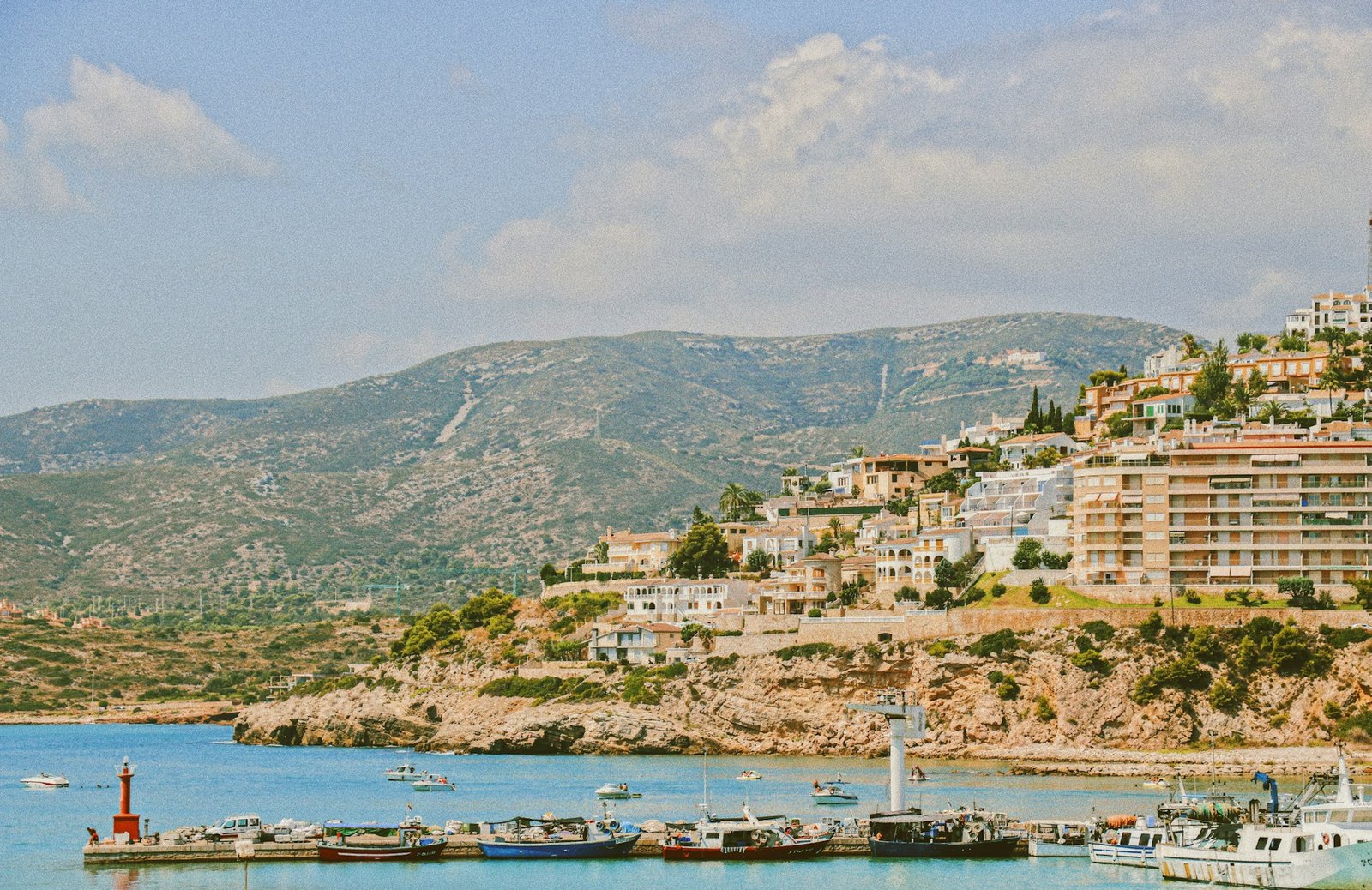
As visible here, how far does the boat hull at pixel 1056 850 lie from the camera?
5181cm

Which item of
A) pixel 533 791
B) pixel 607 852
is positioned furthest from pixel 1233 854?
pixel 533 791

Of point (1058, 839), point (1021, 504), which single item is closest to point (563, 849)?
point (1058, 839)

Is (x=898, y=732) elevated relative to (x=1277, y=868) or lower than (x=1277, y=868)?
elevated

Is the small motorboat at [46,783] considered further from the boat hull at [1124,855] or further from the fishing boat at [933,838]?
the boat hull at [1124,855]

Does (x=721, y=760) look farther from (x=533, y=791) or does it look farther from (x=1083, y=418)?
(x=1083, y=418)

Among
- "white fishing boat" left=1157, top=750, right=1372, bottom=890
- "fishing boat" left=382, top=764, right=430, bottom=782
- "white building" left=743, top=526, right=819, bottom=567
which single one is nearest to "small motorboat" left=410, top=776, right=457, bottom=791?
"fishing boat" left=382, top=764, right=430, bottom=782

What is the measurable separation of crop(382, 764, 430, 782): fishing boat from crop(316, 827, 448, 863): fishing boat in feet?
74.4

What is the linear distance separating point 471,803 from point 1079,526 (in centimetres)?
3026

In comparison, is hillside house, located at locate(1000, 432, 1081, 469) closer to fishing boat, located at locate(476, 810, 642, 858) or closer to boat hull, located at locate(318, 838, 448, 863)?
fishing boat, located at locate(476, 810, 642, 858)

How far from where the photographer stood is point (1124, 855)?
50.5 m

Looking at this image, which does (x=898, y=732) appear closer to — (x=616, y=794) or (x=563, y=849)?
(x=563, y=849)

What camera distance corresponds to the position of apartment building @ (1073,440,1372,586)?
3169 inches

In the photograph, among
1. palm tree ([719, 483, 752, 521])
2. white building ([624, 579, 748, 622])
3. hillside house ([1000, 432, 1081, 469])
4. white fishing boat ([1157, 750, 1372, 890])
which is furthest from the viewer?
palm tree ([719, 483, 752, 521])

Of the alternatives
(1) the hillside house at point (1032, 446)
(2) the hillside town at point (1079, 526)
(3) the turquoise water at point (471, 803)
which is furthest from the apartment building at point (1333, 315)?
(3) the turquoise water at point (471, 803)
